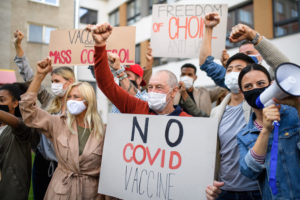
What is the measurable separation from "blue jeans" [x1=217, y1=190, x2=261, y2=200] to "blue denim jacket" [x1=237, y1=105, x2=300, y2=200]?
0.23m

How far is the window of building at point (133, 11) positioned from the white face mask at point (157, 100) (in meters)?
14.4

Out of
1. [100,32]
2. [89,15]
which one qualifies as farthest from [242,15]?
[89,15]

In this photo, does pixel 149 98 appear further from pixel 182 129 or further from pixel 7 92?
pixel 7 92

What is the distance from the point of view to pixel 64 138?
7.02ft

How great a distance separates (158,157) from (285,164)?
2.73ft

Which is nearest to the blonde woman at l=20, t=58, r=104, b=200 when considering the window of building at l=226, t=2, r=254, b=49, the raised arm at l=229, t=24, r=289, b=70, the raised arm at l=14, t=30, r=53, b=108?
the raised arm at l=14, t=30, r=53, b=108

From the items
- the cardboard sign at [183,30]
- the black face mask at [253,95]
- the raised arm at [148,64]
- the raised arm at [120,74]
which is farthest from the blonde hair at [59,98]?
the black face mask at [253,95]

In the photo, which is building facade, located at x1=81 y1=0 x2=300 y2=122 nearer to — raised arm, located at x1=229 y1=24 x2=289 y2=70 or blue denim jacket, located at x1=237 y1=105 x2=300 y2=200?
raised arm, located at x1=229 y1=24 x2=289 y2=70

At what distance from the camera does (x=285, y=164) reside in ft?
4.66

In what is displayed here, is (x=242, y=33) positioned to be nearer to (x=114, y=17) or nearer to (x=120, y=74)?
(x=120, y=74)

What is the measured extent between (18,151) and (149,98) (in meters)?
1.46

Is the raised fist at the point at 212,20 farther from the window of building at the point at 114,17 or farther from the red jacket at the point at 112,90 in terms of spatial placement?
the window of building at the point at 114,17

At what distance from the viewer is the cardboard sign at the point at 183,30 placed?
3.05 metres

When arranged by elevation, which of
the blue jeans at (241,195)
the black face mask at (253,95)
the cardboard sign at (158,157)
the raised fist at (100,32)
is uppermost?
the raised fist at (100,32)
